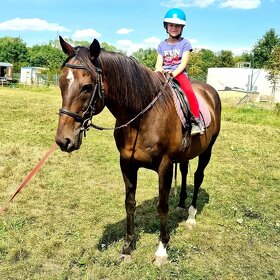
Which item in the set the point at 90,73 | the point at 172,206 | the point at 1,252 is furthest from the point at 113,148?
the point at 90,73

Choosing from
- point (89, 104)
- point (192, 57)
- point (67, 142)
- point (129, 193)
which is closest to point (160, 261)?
point (129, 193)

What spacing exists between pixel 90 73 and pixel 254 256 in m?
2.93

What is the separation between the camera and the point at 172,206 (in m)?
5.59

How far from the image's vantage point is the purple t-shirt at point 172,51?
4.13m

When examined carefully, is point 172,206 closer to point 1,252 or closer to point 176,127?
point 176,127

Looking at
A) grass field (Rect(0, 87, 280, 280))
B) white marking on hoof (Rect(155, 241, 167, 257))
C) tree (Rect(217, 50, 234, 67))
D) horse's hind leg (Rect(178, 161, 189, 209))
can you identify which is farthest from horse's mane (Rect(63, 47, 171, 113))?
tree (Rect(217, 50, 234, 67))

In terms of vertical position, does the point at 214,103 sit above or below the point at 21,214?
above

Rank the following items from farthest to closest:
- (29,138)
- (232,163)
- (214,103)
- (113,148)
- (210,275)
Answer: (29,138)
(113,148)
(232,163)
(214,103)
(210,275)

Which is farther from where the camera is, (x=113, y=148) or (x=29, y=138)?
(x=29, y=138)

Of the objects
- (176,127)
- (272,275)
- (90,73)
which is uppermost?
(90,73)

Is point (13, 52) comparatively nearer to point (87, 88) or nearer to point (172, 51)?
point (172, 51)

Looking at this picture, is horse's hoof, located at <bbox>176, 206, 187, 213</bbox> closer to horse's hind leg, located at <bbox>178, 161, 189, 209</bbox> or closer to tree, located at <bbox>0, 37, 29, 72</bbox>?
horse's hind leg, located at <bbox>178, 161, 189, 209</bbox>

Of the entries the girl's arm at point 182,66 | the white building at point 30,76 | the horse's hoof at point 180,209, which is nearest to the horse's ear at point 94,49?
the girl's arm at point 182,66

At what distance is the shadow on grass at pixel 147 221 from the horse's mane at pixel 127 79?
6.05 feet
